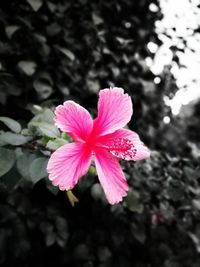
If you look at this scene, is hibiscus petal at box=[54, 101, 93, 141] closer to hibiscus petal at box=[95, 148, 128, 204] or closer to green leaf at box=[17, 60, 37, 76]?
hibiscus petal at box=[95, 148, 128, 204]

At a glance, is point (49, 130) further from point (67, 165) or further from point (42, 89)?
point (42, 89)

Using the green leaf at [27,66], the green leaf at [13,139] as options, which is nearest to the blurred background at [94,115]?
the green leaf at [27,66]

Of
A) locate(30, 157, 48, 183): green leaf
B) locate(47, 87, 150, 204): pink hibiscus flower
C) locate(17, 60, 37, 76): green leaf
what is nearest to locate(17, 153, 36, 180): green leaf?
locate(30, 157, 48, 183): green leaf

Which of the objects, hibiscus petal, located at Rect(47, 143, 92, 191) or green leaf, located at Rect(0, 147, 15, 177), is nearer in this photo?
hibiscus petal, located at Rect(47, 143, 92, 191)

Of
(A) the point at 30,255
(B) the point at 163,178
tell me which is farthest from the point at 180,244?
(A) the point at 30,255

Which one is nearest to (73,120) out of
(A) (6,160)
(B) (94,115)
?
(A) (6,160)

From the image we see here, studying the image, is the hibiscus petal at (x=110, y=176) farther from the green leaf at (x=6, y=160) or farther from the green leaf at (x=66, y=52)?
the green leaf at (x=66, y=52)
